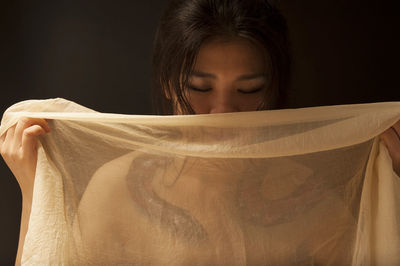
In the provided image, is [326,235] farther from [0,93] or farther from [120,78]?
[0,93]

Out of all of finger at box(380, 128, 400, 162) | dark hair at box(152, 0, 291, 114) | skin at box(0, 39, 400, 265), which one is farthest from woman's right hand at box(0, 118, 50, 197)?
finger at box(380, 128, 400, 162)

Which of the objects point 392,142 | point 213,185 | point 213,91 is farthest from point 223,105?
point 392,142

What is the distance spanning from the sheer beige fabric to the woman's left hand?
2cm

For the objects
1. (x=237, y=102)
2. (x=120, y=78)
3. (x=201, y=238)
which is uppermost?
(x=120, y=78)

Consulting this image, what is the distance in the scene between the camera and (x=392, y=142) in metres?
0.76

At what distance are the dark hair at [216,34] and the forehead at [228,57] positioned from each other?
0.01 metres

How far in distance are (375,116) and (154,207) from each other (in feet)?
1.35

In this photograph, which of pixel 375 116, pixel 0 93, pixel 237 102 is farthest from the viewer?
pixel 0 93

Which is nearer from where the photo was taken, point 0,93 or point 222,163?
point 222,163

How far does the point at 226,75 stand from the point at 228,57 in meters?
0.03

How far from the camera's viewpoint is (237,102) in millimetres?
869

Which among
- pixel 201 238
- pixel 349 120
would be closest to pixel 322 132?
pixel 349 120

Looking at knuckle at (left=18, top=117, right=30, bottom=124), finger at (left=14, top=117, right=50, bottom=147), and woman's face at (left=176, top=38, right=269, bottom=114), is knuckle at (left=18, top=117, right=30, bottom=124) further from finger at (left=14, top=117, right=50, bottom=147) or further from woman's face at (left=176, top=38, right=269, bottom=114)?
woman's face at (left=176, top=38, right=269, bottom=114)

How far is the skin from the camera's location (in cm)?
80
